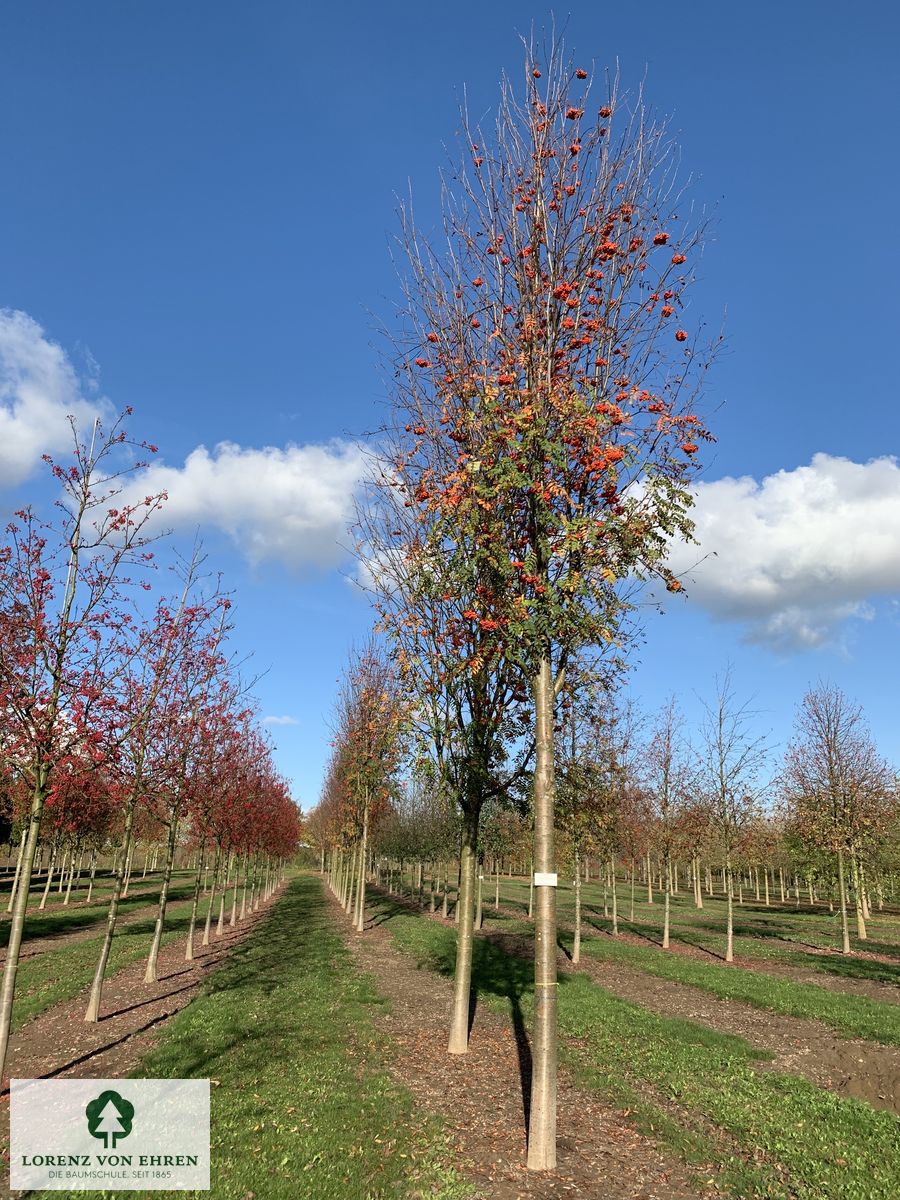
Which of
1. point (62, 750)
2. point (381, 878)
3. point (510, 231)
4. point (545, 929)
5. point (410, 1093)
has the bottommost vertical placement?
point (381, 878)

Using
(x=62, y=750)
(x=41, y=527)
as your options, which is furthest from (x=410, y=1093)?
(x=41, y=527)

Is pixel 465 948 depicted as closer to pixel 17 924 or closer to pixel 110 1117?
pixel 110 1117

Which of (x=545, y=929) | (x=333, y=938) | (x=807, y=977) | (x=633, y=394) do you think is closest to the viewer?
(x=545, y=929)

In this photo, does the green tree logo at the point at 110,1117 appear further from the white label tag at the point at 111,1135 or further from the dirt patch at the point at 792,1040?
the dirt patch at the point at 792,1040

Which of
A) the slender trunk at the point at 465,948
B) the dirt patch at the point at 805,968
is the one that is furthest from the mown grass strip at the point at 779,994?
the slender trunk at the point at 465,948

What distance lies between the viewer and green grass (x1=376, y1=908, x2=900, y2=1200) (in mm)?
7082

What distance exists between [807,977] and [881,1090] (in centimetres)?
1268

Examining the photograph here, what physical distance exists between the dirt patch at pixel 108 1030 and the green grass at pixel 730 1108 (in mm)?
7179

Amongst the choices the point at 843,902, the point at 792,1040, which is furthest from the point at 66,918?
the point at 843,902

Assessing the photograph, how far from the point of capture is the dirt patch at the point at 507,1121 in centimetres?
675

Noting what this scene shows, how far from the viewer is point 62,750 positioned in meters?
9.02

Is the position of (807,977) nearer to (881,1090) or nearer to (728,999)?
(728,999)

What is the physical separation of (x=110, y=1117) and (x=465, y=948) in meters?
5.38

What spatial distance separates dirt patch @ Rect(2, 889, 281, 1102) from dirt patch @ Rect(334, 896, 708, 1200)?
4.42 m
